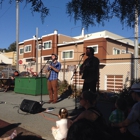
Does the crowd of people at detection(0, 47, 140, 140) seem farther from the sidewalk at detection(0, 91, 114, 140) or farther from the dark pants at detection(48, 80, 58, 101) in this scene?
the dark pants at detection(48, 80, 58, 101)

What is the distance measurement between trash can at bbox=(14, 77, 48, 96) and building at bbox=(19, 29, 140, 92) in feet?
10.3

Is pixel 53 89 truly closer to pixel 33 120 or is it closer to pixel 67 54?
pixel 33 120

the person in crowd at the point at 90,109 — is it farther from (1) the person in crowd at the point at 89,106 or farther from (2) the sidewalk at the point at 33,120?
(2) the sidewalk at the point at 33,120

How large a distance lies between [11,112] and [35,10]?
12.3 ft

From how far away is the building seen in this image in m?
21.2

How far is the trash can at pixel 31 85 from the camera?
10.5 m

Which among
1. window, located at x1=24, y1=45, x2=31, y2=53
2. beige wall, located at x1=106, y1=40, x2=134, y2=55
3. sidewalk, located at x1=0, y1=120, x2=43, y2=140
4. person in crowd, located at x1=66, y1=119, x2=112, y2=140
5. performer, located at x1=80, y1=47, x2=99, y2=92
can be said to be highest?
window, located at x1=24, y1=45, x2=31, y2=53

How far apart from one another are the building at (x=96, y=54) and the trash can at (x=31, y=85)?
315 cm

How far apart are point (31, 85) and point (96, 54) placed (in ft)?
63.2

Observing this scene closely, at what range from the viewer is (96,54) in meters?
28.9

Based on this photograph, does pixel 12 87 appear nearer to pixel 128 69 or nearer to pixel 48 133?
pixel 48 133

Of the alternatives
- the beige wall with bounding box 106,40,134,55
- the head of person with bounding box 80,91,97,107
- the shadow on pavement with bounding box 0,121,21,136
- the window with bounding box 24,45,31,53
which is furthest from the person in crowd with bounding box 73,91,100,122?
the window with bounding box 24,45,31,53

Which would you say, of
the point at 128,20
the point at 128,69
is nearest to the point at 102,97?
the point at 128,20

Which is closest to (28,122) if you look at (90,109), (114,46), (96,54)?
(90,109)
